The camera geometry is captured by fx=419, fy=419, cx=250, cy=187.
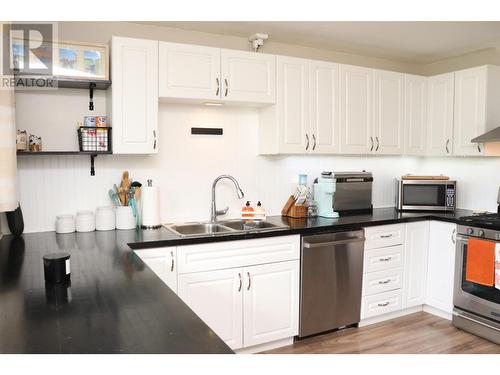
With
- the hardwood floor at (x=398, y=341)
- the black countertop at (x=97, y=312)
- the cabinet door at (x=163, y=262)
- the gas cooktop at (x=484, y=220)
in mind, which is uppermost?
the gas cooktop at (x=484, y=220)

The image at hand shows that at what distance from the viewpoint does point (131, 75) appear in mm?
2797

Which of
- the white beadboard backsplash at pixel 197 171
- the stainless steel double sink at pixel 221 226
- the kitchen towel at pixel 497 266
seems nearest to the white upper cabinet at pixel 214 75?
the white beadboard backsplash at pixel 197 171

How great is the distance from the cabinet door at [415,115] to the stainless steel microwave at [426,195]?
33 centimetres

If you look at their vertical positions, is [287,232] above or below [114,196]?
below

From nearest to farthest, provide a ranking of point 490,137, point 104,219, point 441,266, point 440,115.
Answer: point 104,219 < point 490,137 < point 441,266 < point 440,115

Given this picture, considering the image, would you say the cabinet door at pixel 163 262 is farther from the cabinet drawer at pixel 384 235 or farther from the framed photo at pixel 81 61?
the cabinet drawer at pixel 384 235

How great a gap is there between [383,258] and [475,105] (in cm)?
160

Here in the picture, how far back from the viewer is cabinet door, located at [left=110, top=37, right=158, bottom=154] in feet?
9.09

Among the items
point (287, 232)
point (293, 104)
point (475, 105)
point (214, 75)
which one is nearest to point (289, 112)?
point (293, 104)

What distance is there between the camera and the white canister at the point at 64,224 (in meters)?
2.84

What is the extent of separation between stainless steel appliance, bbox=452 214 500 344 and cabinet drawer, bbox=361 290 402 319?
460mm

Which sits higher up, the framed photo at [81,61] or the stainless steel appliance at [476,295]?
the framed photo at [81,61]

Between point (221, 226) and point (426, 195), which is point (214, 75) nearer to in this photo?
point (221, 226)

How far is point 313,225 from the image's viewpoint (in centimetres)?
318
